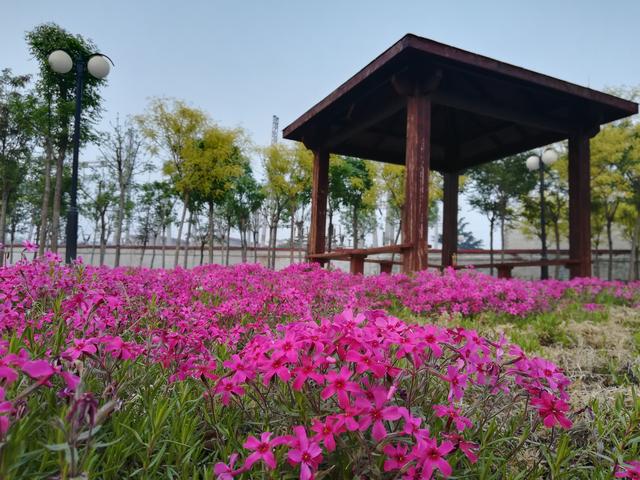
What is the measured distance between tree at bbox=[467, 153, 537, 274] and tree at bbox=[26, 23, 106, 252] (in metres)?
19.1

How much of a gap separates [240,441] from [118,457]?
A: 1.25 feet

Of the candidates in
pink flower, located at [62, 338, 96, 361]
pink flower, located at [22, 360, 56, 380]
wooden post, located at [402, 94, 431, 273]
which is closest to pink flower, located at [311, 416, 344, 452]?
pink flower, located at [22, 360, 56, 380]

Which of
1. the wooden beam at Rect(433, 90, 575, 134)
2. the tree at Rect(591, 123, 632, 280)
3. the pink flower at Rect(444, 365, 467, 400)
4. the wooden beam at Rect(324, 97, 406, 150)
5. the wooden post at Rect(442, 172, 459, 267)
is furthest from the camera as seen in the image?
the tree at Rect(591, 123, 632, 280)

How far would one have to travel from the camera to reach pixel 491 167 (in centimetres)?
2211

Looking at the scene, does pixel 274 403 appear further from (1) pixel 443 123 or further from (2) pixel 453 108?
(1) pixel 443 123

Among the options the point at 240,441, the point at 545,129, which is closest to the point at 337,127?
the point at 545,129

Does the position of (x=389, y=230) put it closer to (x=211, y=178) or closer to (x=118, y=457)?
(x=211, y=178)

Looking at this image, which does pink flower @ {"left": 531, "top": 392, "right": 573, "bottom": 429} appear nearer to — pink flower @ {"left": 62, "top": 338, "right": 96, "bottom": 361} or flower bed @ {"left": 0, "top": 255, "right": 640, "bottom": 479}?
flower bed @ {"left": 0, "top": 255, "right": 640, "bottom": 479}

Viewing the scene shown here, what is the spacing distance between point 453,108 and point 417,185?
3969mm

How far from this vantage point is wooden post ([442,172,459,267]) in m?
12.9

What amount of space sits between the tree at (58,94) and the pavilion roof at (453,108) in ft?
39.0

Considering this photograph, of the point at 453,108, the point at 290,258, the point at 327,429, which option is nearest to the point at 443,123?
the point at 453,108

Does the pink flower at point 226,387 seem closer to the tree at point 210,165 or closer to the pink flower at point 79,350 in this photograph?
the pink flower at point 79,350

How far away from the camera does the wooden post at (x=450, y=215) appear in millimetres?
12914
